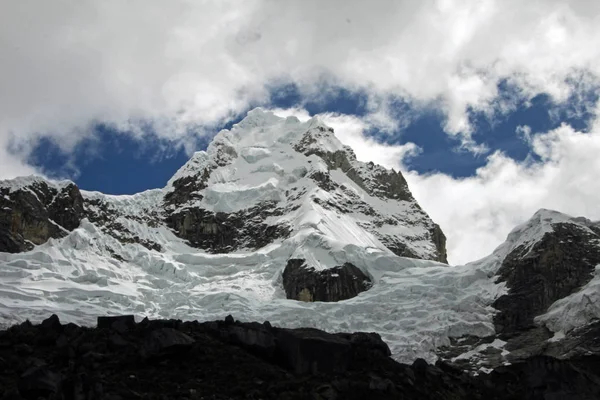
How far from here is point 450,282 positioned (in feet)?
397

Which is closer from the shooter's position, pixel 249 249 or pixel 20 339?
pixel 20 339

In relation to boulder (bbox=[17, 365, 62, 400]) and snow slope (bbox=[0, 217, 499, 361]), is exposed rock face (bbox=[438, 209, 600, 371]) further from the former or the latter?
boulder (bbox=[17, 365, 62, 400])

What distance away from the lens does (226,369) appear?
35656 millimetres

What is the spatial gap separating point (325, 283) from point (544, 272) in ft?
120

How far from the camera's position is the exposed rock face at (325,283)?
133125 mm

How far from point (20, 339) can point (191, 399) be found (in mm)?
12121

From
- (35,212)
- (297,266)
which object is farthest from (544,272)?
(35,212)

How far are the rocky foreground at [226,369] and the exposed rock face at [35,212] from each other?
377 ft

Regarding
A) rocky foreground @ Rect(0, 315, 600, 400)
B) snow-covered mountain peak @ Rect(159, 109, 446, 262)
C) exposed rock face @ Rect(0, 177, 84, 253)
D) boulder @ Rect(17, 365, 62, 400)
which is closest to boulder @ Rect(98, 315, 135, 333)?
rocky foreground @ Rect(0, 315, 600, 400)

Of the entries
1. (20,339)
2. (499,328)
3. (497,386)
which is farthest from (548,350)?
(20,339)

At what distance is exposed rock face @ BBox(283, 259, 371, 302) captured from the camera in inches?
5241

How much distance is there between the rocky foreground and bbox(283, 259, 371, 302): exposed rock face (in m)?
87.2

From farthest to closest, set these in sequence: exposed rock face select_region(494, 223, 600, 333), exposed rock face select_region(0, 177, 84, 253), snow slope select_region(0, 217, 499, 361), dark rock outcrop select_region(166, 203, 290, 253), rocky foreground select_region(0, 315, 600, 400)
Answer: dark rock outcrop select_region(166, 203, 290, 253)
exposed rock face select_region(0, 177, 84, 253)
exposed rock face select_region(494, 223, 600, 333)
snow slope select_region(0, 217, 499, 361)
rocky foreground select_region(0, 315, 600, 400)

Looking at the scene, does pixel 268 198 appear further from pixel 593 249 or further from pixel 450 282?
pixel 593 249
